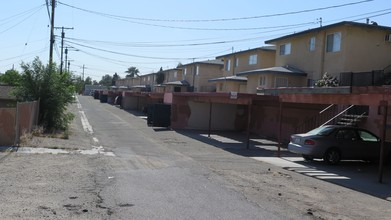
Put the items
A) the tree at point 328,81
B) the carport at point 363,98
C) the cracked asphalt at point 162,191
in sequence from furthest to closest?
the tree at point 328,81, the carport at point 363,98, the cracked asphalt at point 162,191

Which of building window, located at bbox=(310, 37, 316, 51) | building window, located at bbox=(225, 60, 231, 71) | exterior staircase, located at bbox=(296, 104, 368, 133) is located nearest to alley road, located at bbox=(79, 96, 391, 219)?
exterior staircase, located at bbox=(296, 104, 368, 133)

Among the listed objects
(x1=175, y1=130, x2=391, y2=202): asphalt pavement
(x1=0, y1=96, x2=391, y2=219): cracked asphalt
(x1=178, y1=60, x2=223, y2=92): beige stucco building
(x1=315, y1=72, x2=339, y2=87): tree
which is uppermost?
(x1=178, y1=60, x2=223, y2=92): beige stucco building

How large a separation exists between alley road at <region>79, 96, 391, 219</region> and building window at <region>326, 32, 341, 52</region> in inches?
697

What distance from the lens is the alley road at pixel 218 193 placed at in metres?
8.82

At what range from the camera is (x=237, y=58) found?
2055 inches

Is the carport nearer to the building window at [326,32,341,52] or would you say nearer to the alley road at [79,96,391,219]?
the alley road at [79,96,391,219]

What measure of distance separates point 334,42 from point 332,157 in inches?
657

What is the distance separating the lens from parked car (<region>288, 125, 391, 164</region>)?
17969 mm

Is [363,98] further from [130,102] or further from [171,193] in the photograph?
[130,102]

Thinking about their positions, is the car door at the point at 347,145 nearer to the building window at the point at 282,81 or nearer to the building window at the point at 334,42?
the building window at the point at 334,42

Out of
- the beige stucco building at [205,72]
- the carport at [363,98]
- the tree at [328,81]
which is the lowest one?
the carport at [363,98]

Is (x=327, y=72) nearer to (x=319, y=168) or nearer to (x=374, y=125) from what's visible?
(x=374, y=125)

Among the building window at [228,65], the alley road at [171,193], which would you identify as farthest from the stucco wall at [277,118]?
the building window at [228,65]

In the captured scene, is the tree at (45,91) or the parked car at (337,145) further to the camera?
the tree at (45,91)
